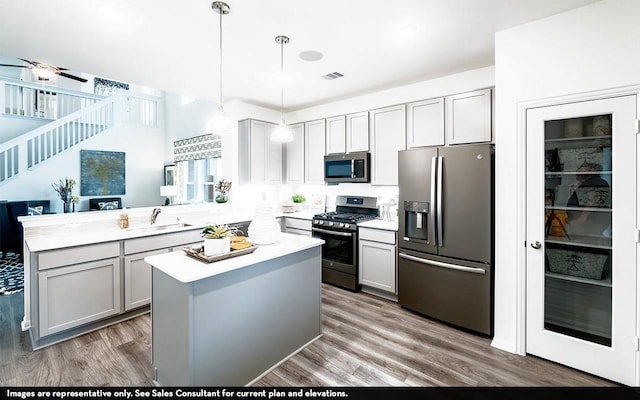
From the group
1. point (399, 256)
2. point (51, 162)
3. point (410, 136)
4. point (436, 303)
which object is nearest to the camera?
point (436, 303)

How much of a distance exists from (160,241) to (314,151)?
2.63m

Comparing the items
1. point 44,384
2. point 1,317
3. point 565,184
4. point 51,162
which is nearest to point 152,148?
point 51,162

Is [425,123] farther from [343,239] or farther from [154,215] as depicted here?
[154,215]

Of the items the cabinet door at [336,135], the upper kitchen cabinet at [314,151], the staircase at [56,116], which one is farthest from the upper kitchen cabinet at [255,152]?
the staircase at [56,116]

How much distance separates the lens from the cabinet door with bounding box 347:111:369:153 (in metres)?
4.11

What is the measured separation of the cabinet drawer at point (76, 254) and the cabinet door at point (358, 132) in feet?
10.4

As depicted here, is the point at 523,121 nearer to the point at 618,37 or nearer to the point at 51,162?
the point at 618,37

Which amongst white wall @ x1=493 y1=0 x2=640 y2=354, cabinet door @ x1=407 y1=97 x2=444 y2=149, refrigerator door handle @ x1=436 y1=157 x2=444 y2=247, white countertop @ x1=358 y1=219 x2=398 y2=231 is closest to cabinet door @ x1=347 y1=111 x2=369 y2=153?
cabinet door @ x1=407 y1=97 x2=444 y2=149

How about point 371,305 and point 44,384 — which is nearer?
point 44,384

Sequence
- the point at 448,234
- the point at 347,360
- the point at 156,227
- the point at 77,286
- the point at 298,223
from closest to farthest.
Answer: the point at 347,360 < the point at 77,286 < the point at 448,234 < the point at 156,227 < the point at 298,223

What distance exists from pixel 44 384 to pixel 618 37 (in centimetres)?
486

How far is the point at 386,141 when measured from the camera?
3908 mm

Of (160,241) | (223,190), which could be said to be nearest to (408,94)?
(223,190)

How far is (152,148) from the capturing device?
830 cm
